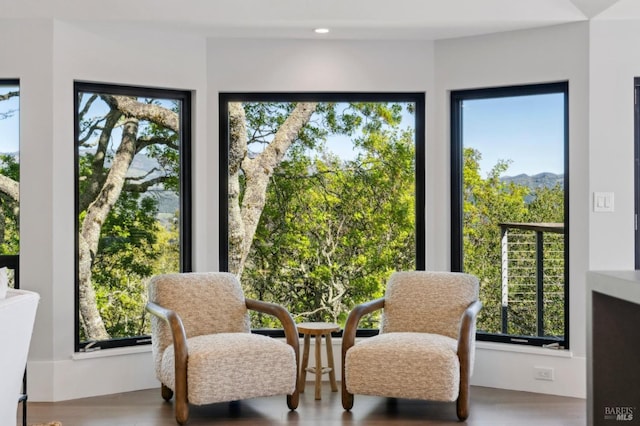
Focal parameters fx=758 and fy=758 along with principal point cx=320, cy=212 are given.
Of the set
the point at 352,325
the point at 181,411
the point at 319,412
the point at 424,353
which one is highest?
the point at 352,325

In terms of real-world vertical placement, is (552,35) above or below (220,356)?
above

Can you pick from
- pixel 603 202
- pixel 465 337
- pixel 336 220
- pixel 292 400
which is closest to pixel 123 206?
pixel 336 220

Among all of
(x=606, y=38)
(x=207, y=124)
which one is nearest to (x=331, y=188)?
(x=207, y=124)

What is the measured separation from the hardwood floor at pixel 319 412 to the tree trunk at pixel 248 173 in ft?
4.13

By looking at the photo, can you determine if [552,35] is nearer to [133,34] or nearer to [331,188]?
[331,188]

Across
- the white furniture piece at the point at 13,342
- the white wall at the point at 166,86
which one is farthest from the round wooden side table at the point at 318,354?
the white furniture piece at the point at 13,342

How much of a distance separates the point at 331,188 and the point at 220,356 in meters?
1.86

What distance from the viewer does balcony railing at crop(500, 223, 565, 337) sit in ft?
16.9

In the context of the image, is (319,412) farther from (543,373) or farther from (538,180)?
(538,180)

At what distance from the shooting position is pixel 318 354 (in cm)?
491

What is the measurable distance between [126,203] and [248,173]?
35.8 inches

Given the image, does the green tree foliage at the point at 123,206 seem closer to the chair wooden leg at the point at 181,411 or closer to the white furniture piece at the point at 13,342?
the chair wooden leg at the point at 181,411

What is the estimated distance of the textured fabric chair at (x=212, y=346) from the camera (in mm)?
4152

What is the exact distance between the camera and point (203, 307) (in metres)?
4.80
